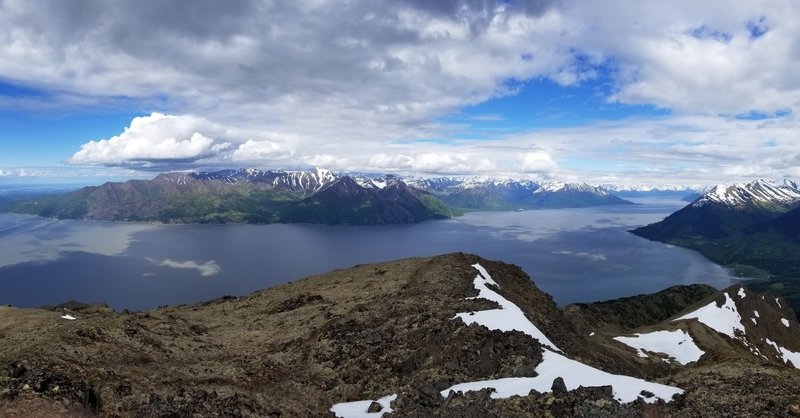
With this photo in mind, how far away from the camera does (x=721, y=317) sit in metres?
129

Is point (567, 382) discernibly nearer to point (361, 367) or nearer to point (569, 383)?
point (569, 383)

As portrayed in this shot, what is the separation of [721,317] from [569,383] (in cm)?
13411

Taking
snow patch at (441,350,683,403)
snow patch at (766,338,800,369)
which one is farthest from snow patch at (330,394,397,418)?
snow patch at (766,338,800,369)

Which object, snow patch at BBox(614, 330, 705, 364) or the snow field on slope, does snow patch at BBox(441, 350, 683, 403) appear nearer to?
the snow field on slope

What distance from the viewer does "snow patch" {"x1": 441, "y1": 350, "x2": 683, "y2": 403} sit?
943 inches

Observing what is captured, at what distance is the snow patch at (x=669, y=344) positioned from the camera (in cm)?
9070

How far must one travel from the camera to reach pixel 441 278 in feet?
182

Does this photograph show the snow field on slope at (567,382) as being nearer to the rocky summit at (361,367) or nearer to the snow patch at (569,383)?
the snow patch at (569,383)

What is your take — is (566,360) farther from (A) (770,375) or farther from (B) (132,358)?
(B) (132,358)

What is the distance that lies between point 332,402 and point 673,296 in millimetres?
198160

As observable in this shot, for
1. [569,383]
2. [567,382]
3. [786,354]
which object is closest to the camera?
[569,383]

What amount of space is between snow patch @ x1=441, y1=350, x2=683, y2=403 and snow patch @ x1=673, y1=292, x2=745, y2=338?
386 feet

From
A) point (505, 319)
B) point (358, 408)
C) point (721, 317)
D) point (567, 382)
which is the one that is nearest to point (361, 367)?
point (358, 408)

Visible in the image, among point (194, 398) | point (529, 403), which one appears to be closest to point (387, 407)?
point (529, 403)
